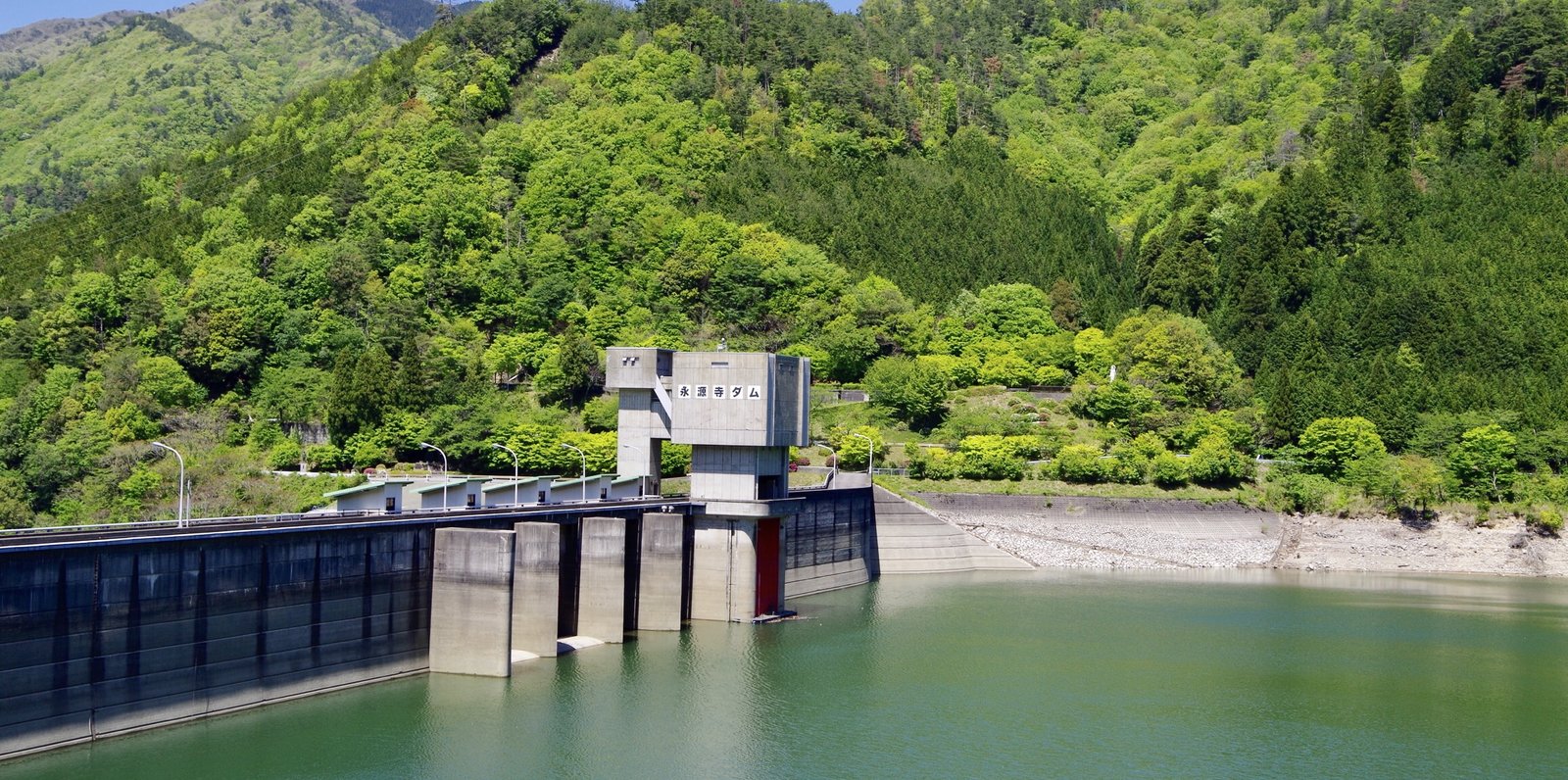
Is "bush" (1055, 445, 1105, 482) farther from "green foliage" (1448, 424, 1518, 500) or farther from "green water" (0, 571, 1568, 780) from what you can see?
"green water" (0, 571, 1568, 780)

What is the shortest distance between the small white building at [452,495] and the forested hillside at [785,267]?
3385 centimetres

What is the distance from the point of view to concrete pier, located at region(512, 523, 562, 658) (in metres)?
55.2

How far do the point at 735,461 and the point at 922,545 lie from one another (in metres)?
25.2

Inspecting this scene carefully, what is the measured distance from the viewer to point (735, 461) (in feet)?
229

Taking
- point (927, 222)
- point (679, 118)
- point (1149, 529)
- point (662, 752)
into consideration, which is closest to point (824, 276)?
point (927, 222)

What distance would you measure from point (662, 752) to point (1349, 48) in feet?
589

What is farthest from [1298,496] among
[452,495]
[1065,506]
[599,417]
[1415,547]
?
[452,495]

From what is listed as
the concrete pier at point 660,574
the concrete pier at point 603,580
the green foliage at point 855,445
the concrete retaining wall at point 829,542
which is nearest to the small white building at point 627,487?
the concrete pier at point 660,574

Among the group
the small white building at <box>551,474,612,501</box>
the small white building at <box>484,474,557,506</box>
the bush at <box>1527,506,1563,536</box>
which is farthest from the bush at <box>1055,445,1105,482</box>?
the small white building at <box>484,474,557,506</box>

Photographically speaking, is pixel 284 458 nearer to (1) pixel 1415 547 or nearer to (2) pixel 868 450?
(2) pixel 868 450

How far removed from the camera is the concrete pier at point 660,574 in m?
65.0

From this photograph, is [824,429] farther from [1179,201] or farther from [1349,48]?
[1349,48]

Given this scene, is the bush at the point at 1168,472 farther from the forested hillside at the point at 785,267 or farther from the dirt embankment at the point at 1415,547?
the dirt embankment at the point at 1415,547

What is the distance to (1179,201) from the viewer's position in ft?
518
